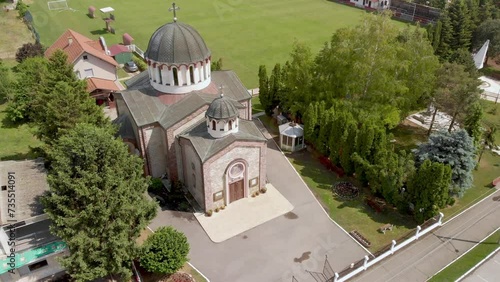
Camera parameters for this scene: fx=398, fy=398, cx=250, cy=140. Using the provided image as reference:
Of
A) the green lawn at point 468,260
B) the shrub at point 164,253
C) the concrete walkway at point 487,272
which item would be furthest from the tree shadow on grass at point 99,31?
the concrete walkway at point 487,272

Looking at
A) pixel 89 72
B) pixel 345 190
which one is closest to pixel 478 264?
pixel 345 190

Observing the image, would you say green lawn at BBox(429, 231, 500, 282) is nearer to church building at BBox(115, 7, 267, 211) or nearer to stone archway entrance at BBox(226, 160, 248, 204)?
church building at BBox(115, 7, 267, 211)

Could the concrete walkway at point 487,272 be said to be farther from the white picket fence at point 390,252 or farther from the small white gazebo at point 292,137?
the small white gazebo at point 292,137

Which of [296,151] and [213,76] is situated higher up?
[213,76]

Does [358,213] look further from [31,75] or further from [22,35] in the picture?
[22,35]

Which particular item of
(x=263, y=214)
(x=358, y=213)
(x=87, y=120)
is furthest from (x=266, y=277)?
(x=87, y=120)
